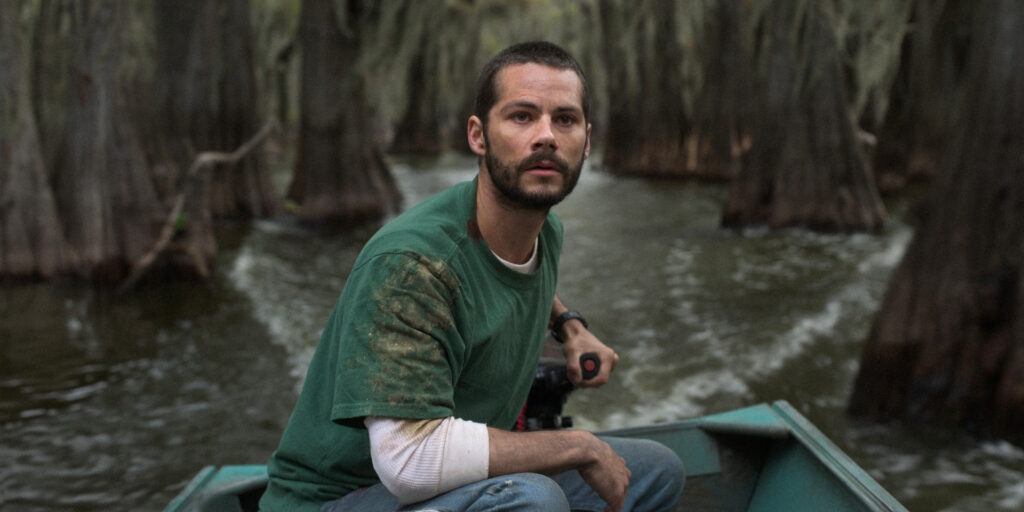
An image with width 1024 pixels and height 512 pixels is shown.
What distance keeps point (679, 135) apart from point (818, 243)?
11.0 metres

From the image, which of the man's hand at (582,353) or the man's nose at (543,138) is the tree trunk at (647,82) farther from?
the man's nose at (543,138)

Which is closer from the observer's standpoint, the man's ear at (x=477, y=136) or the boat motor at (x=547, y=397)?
the man's ear at (x=477, y=136)

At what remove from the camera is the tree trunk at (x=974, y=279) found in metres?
4.94

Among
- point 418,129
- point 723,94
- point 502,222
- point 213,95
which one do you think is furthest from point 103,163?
point 418,129

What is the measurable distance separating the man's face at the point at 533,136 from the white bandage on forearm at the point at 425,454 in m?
0.55

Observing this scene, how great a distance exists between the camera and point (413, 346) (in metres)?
1.87

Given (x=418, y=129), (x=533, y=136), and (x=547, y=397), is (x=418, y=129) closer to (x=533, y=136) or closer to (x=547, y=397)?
(x=547, y=397)

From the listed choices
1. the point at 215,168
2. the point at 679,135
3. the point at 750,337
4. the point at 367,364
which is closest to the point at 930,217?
the point at 750,337

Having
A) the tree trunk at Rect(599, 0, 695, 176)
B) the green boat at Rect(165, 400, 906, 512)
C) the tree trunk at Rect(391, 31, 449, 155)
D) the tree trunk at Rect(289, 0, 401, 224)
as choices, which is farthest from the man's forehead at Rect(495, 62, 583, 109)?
the tree trunk at Rect(391, 31, 449, 155)

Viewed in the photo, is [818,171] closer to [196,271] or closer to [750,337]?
[750,337]

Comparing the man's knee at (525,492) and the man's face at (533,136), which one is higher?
the man's face at (533,136)

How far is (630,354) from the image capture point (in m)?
7.73

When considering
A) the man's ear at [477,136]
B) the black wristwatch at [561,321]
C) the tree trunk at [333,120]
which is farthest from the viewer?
the tree trunk at [333,120]

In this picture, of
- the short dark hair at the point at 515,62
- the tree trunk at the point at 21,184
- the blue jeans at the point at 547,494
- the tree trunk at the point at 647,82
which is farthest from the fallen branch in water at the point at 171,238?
the tree trunk at the point at 647,82
